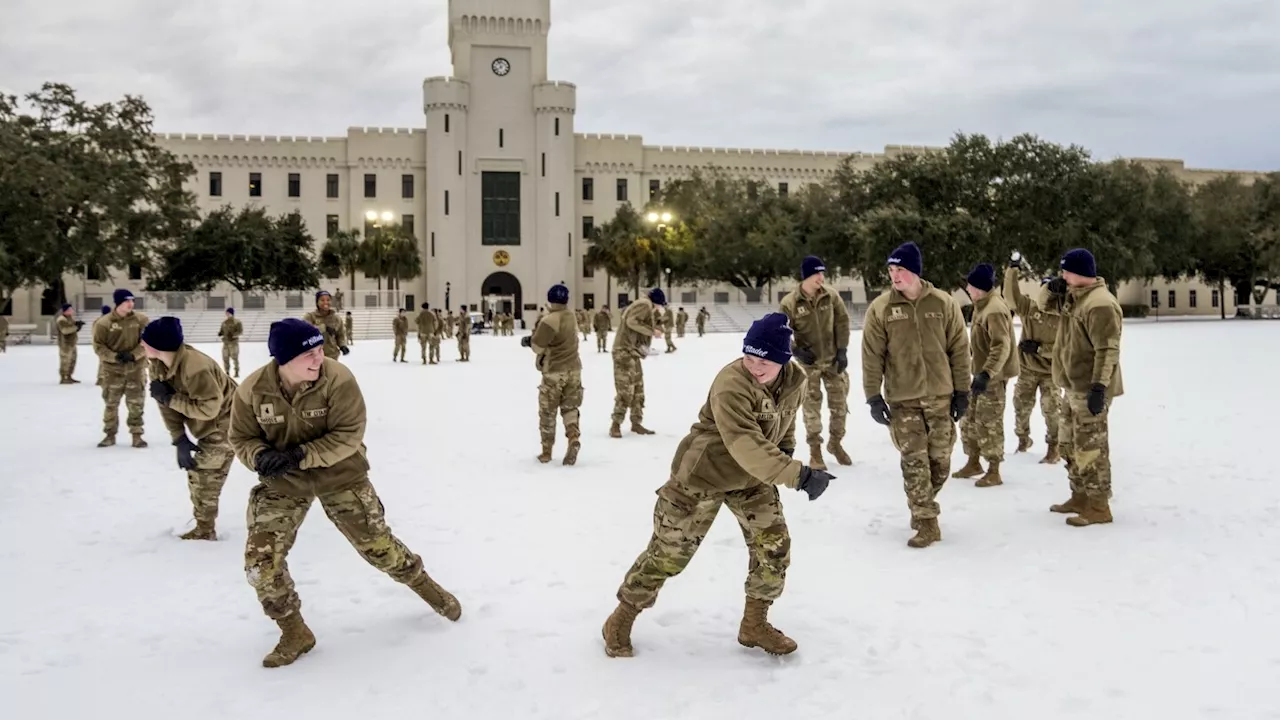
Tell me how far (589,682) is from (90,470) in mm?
7556

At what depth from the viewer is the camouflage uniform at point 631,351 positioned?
11.0 m

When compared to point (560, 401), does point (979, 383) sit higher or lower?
higher

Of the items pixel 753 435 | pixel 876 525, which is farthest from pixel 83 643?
pixel 876 525

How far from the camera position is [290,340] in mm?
4188

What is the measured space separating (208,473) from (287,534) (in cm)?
257

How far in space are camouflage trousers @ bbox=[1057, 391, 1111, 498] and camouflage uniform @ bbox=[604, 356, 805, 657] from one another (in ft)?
10.7

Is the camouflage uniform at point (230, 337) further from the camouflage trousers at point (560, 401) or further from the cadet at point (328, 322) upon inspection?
the camouflage trousers at point (560, 401)

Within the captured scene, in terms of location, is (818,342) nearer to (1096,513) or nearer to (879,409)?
(879,409)

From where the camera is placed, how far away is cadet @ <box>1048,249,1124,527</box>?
6.47 metres

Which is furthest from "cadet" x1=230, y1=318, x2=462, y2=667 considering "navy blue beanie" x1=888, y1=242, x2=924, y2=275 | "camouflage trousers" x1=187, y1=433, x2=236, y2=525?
"navy blue beanie" x1=888, y1=242, x2=924, y2=275

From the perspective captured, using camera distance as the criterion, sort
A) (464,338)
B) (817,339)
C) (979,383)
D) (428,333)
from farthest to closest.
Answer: (464,338) → (428,333) → (817,339) → (979,383)

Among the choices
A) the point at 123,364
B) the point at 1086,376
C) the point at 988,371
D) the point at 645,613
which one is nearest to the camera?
the point at 645,613

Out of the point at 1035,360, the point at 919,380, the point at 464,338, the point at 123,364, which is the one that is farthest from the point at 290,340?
the point at 464,338

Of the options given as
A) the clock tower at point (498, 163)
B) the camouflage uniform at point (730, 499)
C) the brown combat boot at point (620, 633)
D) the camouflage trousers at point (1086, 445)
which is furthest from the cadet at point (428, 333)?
the clock tower at point (498, 163)
